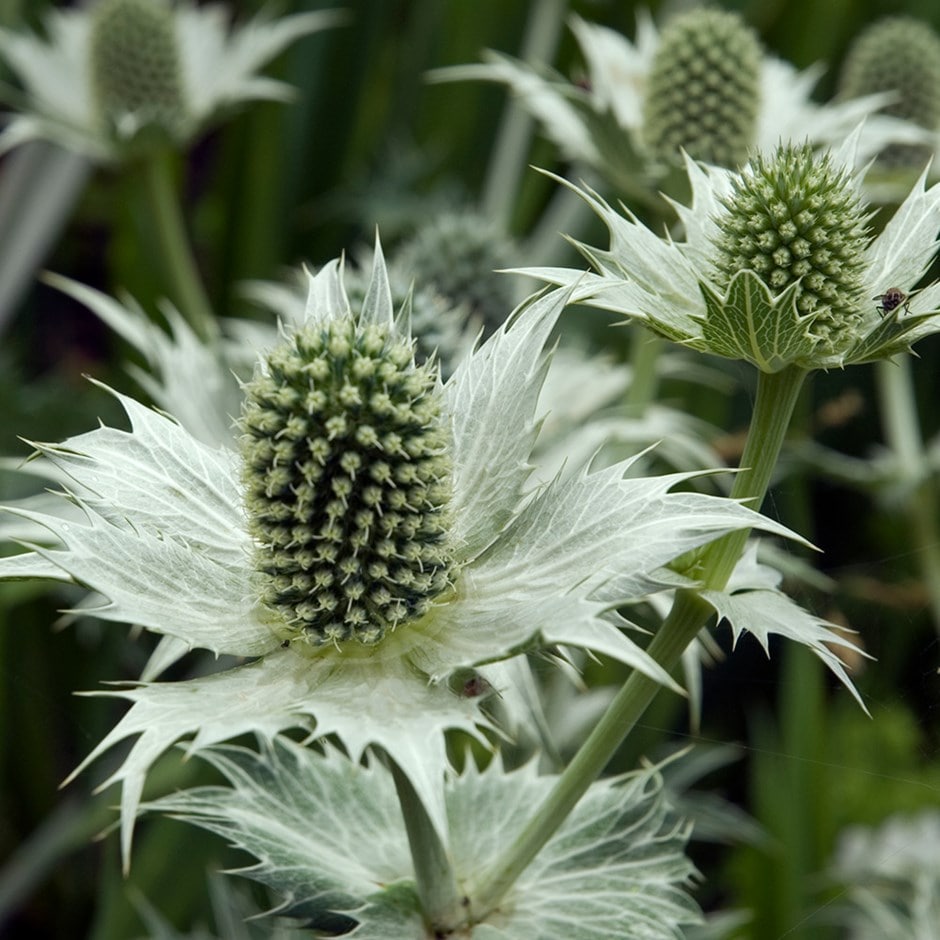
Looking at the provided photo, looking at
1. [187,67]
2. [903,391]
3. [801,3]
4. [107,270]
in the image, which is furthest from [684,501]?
[107,270]

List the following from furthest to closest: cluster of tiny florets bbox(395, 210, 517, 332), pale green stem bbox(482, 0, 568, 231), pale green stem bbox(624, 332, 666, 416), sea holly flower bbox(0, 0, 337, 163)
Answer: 1. pale green stem bbox(482, 0, 568, 231)
2. sea holly flower bbox(0, 0, 337, 163)
3. cluster of tiny florets bbox(395, 210, 517, 332)
4. pale green stem bbox(624, 332, 666, 416)

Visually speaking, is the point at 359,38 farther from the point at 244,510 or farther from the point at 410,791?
the point at 410,791

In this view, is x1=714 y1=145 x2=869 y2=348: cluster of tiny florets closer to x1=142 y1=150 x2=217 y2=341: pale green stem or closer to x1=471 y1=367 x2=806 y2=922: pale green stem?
x1=471 y1=367 x2=806 y2=922: pale green stem

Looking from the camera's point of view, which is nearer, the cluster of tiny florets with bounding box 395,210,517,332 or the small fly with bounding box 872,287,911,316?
the small fly with bounding box 872,287,911,316

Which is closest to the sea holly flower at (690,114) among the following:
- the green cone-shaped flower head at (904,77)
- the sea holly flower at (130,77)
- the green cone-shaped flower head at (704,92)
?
the green cone-shaped flower head at (704,92)

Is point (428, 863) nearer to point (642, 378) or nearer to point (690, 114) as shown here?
point (642, 378)

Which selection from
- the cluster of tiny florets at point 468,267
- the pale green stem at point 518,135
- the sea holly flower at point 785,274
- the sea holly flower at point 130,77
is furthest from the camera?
the pale green stem at point 518,135

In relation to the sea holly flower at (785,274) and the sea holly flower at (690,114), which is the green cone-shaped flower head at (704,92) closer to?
the sea holly flower at (690,114)

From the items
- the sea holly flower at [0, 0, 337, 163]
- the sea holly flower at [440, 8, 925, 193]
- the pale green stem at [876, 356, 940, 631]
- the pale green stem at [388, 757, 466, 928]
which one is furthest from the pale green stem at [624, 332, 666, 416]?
the sea holly flower at [0, 0, 337, 163]
